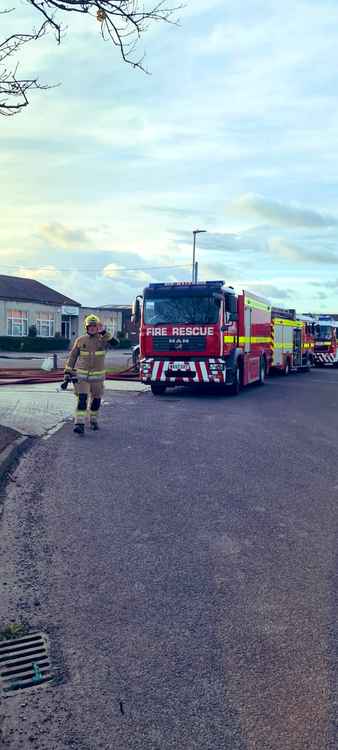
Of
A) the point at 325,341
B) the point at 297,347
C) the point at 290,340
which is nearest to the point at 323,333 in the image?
the point at 325,341

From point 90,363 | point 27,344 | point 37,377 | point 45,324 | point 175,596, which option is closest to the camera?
point 175,596

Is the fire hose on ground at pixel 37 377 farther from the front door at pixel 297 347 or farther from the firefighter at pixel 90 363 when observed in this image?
the front door at pixel 297 347

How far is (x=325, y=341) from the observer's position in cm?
3688

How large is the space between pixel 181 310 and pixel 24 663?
13.2 meters

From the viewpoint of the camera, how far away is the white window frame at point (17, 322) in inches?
1997

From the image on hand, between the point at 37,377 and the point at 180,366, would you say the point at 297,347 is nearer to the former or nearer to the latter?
the point at 37,377

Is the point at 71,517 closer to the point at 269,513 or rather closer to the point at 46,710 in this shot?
the point at 269,513

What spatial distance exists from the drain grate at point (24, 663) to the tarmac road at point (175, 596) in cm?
7

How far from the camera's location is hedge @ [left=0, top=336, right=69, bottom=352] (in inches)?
1809

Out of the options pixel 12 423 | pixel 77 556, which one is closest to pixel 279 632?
pixel 77 556

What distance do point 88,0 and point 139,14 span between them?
1.69 feet

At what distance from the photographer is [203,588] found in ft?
14.0

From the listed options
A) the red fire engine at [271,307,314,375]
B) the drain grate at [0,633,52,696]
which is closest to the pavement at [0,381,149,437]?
the drain grate at [0,633,52,696]

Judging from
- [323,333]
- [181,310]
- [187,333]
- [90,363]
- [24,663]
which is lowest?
[24,663]
